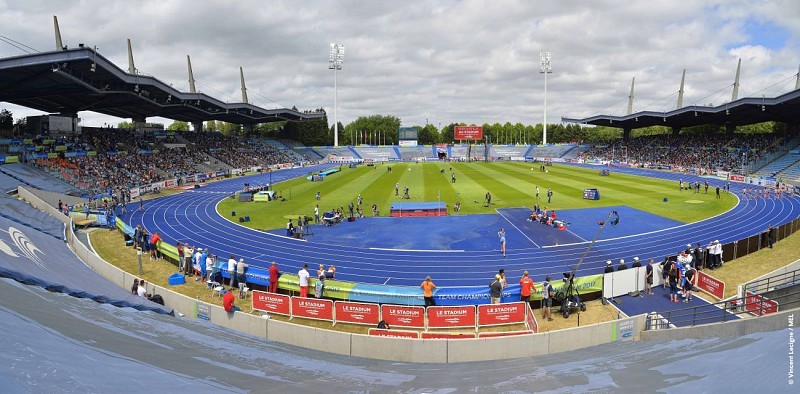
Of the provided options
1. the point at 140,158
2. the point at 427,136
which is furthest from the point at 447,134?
the point at 140,158

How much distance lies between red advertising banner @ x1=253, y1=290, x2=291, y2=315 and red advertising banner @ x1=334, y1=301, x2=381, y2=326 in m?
1.79

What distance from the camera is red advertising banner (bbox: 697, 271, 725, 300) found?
16.9 m

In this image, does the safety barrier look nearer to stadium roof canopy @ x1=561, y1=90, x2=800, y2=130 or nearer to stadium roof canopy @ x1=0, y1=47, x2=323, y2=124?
stadium roof canopy @ x1=0, y1=47, x2=323, y2=124

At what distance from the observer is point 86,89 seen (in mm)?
47750

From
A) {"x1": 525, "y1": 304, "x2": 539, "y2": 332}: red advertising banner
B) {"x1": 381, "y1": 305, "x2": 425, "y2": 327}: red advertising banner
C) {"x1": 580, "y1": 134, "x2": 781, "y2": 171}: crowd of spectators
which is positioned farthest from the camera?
{"x1": 580, "y1": 134, "x2": 781, "y2": 171}: crowd of spectators

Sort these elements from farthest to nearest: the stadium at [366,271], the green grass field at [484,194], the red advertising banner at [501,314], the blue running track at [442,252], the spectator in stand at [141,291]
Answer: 1. the green grass field at [484,194]
2. the blue running track at [442,252]
3. the spectator in stand at [141,291]
4. the red advertising banner at [501,314]
5. the stadium at [366,271]

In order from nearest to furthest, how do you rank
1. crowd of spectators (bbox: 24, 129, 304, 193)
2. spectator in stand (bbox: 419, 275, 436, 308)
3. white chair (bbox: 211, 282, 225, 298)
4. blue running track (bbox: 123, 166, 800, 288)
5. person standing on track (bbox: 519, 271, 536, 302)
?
person standing on track (bbox: 519, 271, 536, 302), spectator in stand (bbox: 419, 275, 436, 308), white chair (bbox: 211, 282, 225, 298), blue running track (bbox: 123, 166, 800, 288), crowd of spectators (bbox: 24, 129, 304, 193)

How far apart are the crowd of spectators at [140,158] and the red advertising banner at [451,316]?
43082mm

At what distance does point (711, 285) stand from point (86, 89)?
55399 millimetres

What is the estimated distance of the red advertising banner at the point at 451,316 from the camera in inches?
592

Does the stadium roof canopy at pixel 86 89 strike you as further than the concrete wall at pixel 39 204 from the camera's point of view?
Yes

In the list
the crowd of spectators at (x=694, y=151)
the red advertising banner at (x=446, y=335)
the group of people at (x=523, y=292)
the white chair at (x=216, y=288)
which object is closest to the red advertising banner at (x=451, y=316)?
the red advertising banner at (x=446, y=335)

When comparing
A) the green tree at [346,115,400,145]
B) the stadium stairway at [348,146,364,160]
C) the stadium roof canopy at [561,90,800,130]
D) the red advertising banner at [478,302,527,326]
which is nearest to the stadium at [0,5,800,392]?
the red advertising banner at [478,302,527,326]

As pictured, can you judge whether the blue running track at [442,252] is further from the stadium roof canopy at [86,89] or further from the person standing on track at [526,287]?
the stadium roof canopy at [86,89]
